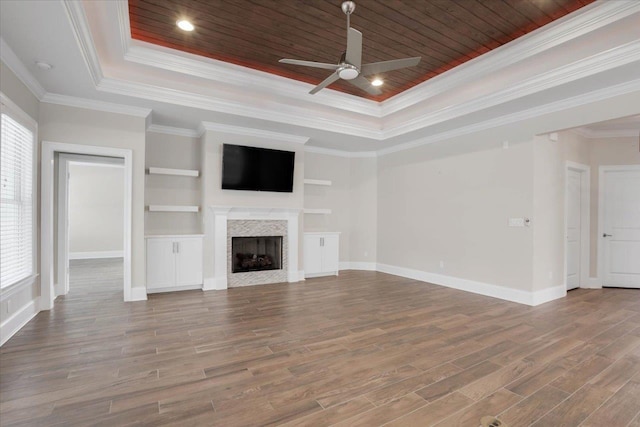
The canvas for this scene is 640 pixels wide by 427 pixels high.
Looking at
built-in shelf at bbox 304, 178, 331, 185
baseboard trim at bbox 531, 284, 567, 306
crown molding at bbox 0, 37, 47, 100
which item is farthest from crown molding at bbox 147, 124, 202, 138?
baseboard trim at bbox 531, 284, 567, 306

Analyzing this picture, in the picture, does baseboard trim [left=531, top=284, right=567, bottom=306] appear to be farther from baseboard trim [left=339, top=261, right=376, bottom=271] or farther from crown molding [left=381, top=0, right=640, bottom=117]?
baseboard trim [left=339, top=261, right=376, bottom=271]

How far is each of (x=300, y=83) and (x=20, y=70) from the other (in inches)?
130

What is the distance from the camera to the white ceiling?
306cm

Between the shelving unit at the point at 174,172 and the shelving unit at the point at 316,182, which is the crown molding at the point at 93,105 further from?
the shelving unit at the point at 316,182

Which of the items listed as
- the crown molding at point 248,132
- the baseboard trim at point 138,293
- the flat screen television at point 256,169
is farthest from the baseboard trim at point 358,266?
the baseboard trim at point 138,293

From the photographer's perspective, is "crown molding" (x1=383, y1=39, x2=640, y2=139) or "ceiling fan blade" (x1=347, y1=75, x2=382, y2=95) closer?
"crown molding" (x1=383, y1=39, x2=640, y2=139)

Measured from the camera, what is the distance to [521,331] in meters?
3.59

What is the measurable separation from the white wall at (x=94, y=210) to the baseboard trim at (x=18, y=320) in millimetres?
5954

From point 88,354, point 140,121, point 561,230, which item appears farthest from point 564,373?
point 140,121

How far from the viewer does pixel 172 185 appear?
19.0 feet

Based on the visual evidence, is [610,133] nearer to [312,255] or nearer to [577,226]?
[577,226]

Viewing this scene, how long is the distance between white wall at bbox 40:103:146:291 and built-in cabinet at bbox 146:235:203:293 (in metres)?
0.29

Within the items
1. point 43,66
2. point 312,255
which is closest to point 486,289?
point 312,255

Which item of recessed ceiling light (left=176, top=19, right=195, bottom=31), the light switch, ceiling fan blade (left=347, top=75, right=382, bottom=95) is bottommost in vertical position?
the light switch
